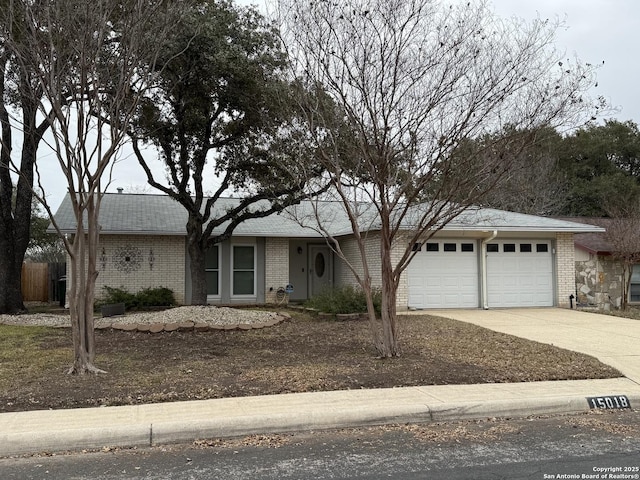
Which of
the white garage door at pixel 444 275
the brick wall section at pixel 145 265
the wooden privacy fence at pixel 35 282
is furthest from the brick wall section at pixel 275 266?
the wooden privacy fence at pixel 35 282

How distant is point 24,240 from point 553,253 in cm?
1627

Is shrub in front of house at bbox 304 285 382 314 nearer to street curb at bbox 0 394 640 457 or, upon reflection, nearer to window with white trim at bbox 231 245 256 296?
window with white trim at bbox 231 245 256 296

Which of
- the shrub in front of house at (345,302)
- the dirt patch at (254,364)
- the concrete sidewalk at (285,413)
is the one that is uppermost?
the shrub in front of house at (345,302)

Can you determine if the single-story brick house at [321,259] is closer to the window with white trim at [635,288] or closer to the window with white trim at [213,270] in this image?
the window with white trim at [213,270]

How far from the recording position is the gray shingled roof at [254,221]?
17.2 metres

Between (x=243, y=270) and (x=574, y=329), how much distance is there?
11.1 meters

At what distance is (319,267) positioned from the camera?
22.1 meters

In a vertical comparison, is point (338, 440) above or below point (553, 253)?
below

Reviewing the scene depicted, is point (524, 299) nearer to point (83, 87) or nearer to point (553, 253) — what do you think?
point (553, 253)

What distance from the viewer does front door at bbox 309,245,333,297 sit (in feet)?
72.1

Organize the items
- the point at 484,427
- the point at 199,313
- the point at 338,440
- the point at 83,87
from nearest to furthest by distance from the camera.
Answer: the point at 338,440, the point at 484,427, the point at 83,87, the point at 199,313

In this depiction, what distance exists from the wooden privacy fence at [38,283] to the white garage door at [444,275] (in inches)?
571

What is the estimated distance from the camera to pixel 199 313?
45.3 feet


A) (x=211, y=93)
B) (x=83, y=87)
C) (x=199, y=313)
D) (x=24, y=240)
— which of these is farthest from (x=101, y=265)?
(x=83, y=87)
